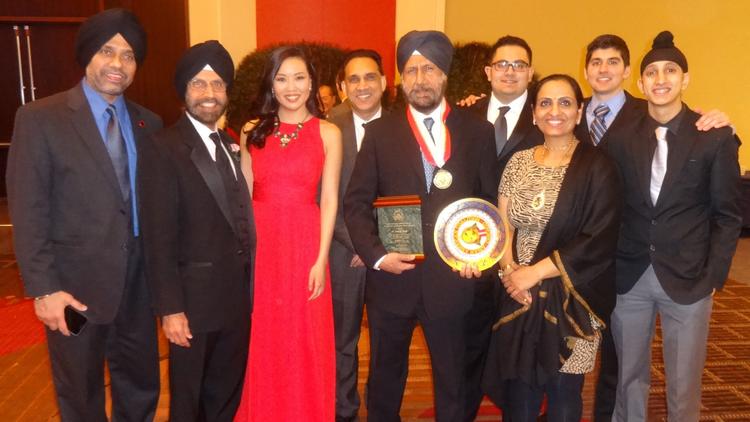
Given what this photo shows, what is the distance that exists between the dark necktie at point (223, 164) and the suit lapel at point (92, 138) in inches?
16.1

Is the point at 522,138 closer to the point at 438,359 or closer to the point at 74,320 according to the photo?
the point at 438,359

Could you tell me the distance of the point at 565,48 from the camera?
339 inches

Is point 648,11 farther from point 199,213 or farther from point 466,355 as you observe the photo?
point 199,213

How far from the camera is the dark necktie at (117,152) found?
100 inches

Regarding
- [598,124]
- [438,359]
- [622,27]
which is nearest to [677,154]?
[598,124]

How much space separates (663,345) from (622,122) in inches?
42.6

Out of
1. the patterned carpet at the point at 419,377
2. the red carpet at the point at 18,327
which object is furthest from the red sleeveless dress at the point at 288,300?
the red carpet at the point at 18,327

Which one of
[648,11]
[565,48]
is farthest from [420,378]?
[648,11]

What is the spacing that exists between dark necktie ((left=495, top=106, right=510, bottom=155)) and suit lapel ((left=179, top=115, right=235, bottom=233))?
144cm

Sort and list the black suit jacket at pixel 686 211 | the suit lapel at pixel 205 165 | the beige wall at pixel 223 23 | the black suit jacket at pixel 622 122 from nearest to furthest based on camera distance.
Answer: the suit lapel at pixel 205 165 < the black suit jacket at pixel 686 211 < the black suit jacket at pixel 622 122 < the beige wall at pixel 223 23

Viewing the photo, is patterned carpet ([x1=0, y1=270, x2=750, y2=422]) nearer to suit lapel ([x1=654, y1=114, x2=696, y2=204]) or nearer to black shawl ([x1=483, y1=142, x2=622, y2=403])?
black shawl ([x1=483, y1=142, x2=622, y2=403])

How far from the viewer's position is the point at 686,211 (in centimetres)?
270

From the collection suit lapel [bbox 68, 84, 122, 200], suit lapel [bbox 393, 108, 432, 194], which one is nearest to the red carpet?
suit lapel [bbox 68, 84, 122, 200]

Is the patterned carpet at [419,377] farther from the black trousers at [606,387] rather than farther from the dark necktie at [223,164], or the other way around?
the dark necktie at [223,164]
